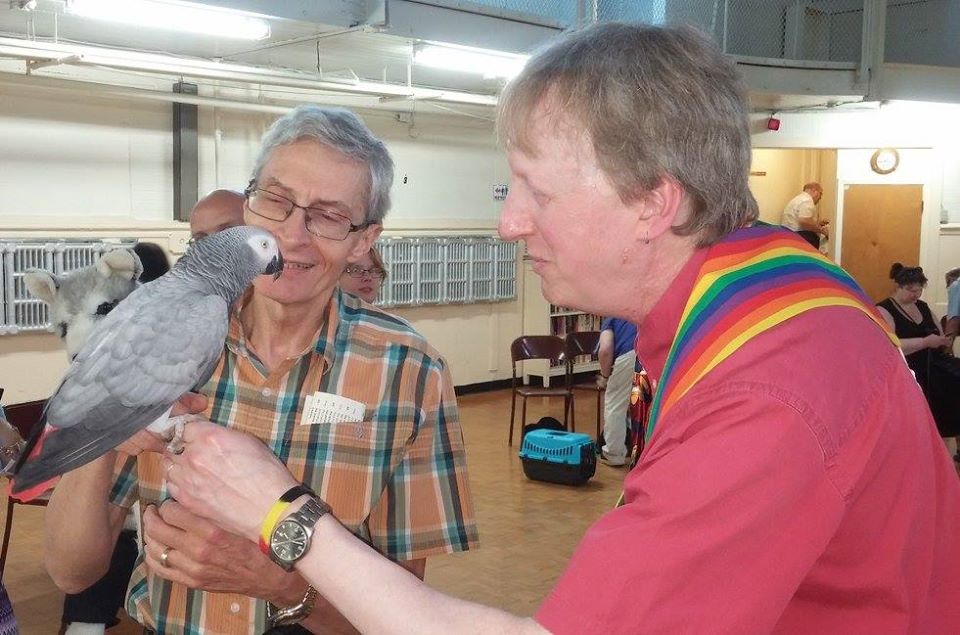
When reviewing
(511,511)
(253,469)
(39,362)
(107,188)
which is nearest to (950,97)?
(511,511)

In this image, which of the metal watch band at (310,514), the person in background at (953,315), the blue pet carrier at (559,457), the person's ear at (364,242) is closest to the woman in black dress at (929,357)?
the person in background at (953,315)

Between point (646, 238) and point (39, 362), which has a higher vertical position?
point (646, 238)

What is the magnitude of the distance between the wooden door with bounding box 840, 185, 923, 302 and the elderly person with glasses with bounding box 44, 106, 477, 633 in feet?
31.5

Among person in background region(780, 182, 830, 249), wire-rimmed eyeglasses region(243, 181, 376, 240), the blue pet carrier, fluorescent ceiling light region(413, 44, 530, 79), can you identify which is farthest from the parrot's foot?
person in background region(780, 182, 830, 249)

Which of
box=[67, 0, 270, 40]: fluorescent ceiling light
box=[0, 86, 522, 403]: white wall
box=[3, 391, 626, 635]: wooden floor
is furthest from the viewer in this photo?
box=[0, 86, 522, 403]: white wall

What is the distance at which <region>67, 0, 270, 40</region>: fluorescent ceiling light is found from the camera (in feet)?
16.8

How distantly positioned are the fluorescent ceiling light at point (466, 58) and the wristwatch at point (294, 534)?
5.92m

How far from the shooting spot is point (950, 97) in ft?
29.6

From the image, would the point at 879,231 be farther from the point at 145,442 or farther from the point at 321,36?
the point at 145,442

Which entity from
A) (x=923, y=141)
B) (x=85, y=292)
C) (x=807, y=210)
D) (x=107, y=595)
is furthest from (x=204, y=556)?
(x=807, y=210)

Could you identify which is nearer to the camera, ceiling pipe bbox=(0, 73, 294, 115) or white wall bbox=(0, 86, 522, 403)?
ceiling pipe bbox=(0, 73, 294, 115)

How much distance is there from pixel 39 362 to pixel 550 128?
663cm

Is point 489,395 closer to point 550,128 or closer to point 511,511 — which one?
point 511,511

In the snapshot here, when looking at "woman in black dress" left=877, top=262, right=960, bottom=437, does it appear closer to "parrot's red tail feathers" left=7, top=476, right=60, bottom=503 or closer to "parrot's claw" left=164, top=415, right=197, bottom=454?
"parrot's claw" left=164, top=415, right=197, bottom=454
